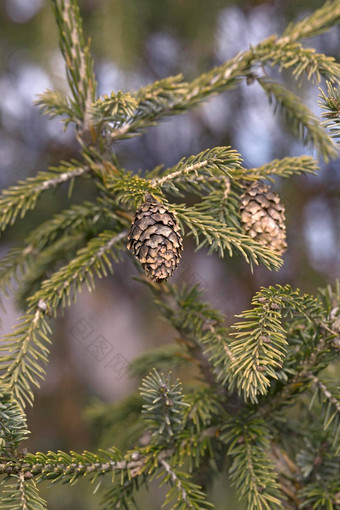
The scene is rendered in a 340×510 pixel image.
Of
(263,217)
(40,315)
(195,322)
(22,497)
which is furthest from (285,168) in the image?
(22,497)

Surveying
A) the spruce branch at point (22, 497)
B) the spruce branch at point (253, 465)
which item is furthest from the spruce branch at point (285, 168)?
the spruce branch at point (22, 497)

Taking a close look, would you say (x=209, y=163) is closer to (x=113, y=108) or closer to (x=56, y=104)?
(x=113, y=108)

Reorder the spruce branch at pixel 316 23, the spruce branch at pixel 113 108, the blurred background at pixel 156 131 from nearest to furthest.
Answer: the spruce branch at pixel 113 108 → the spruce branch at pixel 316 23 → the blurred background at pixel 156 131

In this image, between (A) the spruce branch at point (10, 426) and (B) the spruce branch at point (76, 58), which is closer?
(A) the spruce branch at point (10, 426)

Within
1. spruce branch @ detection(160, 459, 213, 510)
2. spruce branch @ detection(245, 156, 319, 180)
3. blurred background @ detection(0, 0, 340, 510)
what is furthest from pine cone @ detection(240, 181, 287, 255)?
blurred background @ detection(0, 0, 340, 510)

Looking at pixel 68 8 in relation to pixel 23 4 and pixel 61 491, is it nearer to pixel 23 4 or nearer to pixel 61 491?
pixel 23 4

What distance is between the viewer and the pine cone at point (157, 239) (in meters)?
0.44

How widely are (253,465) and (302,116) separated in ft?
1.45

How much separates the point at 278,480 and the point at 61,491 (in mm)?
775

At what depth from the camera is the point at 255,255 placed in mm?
455

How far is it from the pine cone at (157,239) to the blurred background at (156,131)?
58 centimetres

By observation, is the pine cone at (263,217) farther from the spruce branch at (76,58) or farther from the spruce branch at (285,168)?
the spruce branch at (76,58)

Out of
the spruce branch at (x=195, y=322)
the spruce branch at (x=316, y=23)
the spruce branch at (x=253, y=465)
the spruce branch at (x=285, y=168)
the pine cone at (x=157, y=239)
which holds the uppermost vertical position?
the spruce branch at (x=316, y=23)

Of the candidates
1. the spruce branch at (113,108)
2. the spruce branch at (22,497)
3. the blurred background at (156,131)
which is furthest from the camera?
the blurred background at (156,131)
